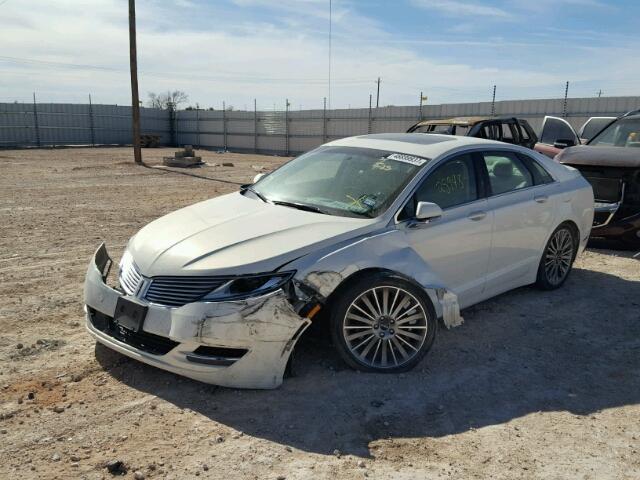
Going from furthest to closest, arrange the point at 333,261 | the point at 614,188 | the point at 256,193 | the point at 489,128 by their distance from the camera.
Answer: the point at 489,128
the point at 614,188
the point at 256,193
the point at 333,261

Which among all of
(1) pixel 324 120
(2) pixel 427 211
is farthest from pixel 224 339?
(1) pixel 324 120

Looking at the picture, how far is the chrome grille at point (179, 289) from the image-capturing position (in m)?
3.37

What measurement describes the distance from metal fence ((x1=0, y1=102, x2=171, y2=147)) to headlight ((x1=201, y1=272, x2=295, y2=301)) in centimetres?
3438

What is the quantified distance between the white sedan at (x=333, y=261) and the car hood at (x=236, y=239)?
0.01 meters

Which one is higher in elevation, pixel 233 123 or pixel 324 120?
pixel 324 120

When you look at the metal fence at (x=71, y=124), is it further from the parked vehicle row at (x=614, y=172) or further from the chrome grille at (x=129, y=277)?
the chrome grille at (x=129, y=277)

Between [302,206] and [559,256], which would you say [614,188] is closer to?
[559,256]

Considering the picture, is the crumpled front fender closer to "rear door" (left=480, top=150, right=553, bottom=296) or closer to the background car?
"rear door" (left=480, top=150, right=553, bottom=296)

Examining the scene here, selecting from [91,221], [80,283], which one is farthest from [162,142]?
[80,283]

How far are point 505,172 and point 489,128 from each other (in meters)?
6.99

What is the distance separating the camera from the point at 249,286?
3398mm

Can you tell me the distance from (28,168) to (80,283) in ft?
52.1

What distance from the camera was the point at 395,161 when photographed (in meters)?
4.58

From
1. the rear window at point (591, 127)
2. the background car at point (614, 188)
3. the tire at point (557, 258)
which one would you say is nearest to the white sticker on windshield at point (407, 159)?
the tire at point (557, 258)
